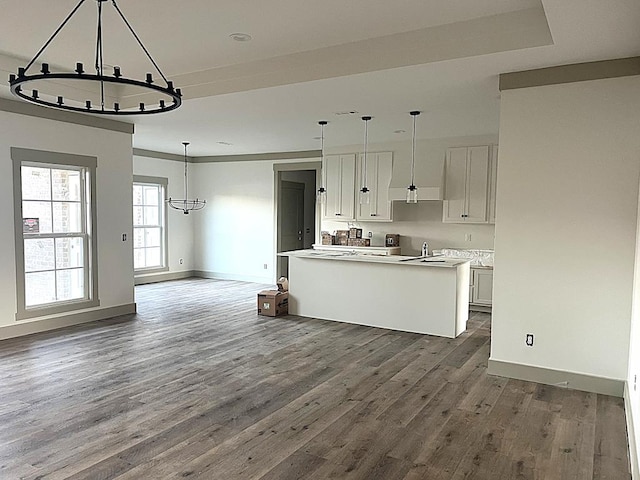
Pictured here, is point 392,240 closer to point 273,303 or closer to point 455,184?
point 455,184

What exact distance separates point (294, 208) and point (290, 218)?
10.8 inches

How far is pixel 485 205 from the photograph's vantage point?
7082 millimetres

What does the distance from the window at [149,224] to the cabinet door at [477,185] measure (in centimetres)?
598

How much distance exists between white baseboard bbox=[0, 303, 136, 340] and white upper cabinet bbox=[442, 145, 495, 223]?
4991 mm

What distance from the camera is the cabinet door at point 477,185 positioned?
705cm

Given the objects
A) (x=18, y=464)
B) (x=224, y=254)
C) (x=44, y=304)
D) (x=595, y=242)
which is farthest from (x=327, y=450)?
(x=224, y=254)

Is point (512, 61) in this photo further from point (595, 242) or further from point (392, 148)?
point (392, 148)

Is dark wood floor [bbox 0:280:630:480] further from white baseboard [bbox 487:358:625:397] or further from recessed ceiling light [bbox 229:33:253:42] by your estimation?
recessed ceiling light [bbox 229:33:253:42]

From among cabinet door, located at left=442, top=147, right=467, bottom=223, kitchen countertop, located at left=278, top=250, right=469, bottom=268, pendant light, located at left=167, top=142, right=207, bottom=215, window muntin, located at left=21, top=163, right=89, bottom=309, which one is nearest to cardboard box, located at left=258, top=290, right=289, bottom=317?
kitchen countertop, located at left=278, top=250, right=469, bottom=268

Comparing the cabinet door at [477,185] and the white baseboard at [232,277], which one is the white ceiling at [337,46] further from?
the white baseboard at [232,277]

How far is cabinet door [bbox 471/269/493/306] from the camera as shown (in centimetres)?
679

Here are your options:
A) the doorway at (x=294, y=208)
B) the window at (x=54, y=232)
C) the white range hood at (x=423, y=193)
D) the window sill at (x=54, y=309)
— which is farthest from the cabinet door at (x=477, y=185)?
the window sill at (x=54, y=309)

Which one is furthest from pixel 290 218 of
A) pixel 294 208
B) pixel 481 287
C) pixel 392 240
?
pixel 481 287

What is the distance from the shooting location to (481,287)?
6879mm
